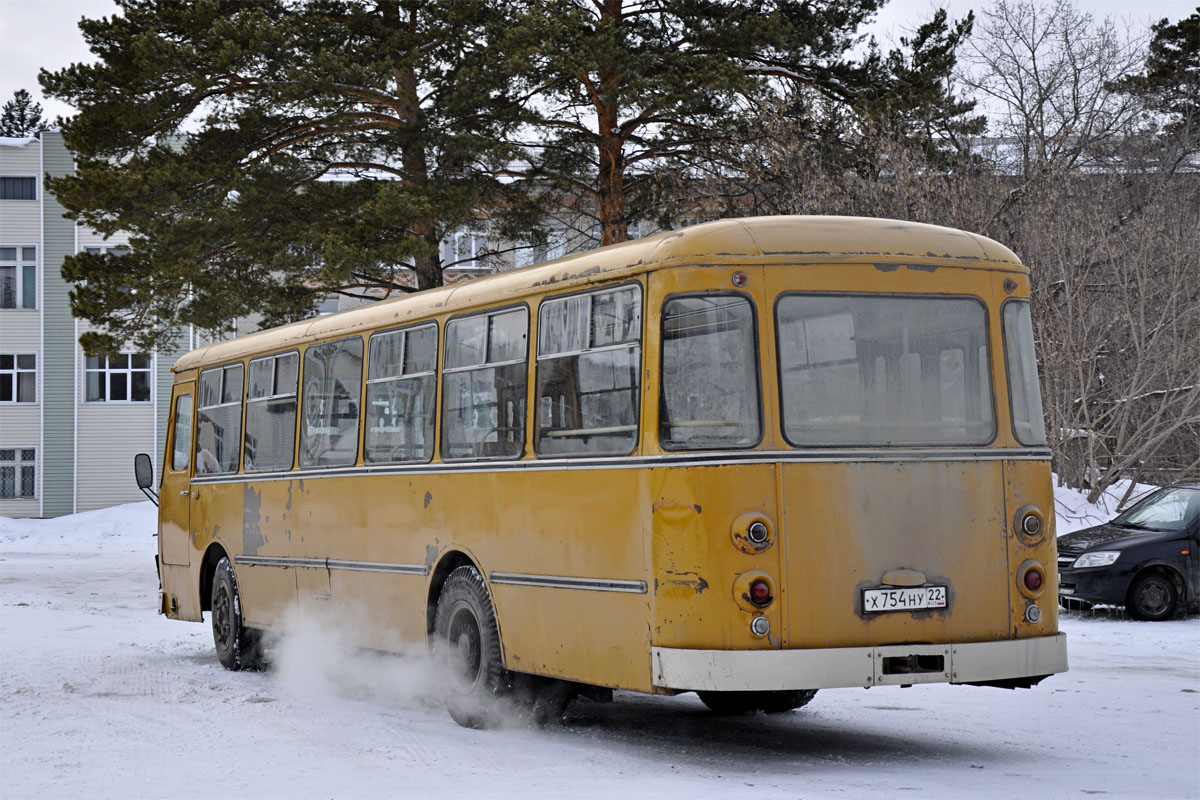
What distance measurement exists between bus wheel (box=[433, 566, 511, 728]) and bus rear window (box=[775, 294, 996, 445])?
267 centimetres

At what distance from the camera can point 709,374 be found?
8.64m

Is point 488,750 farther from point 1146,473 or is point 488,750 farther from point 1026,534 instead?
point 1146,473

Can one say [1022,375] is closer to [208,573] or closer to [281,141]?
[208,573]

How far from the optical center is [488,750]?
30.2 feet

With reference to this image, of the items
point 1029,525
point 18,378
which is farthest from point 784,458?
point 18,378

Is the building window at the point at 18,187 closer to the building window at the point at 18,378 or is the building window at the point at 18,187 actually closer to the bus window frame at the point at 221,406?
the building window at the point at 18,378

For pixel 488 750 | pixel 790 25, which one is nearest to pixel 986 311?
pixel 488 750

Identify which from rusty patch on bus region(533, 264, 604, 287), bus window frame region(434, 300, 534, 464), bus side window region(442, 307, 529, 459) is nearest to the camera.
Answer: rusty patch on bus region(533, 264, 604, 287)

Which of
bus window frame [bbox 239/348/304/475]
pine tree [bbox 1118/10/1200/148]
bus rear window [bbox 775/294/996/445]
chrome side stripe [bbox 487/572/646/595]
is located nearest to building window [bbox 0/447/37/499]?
pine tree [bbox 1118/10/1200/148]

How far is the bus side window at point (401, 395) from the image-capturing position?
11.1 m

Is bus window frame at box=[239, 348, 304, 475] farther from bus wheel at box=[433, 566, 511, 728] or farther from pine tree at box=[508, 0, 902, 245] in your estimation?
pine tree at box=[508, 0, 902, 245]

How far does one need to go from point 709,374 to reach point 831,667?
1.65 meters

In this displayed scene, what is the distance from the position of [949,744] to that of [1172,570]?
907 cm

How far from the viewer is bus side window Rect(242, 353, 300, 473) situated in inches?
530
